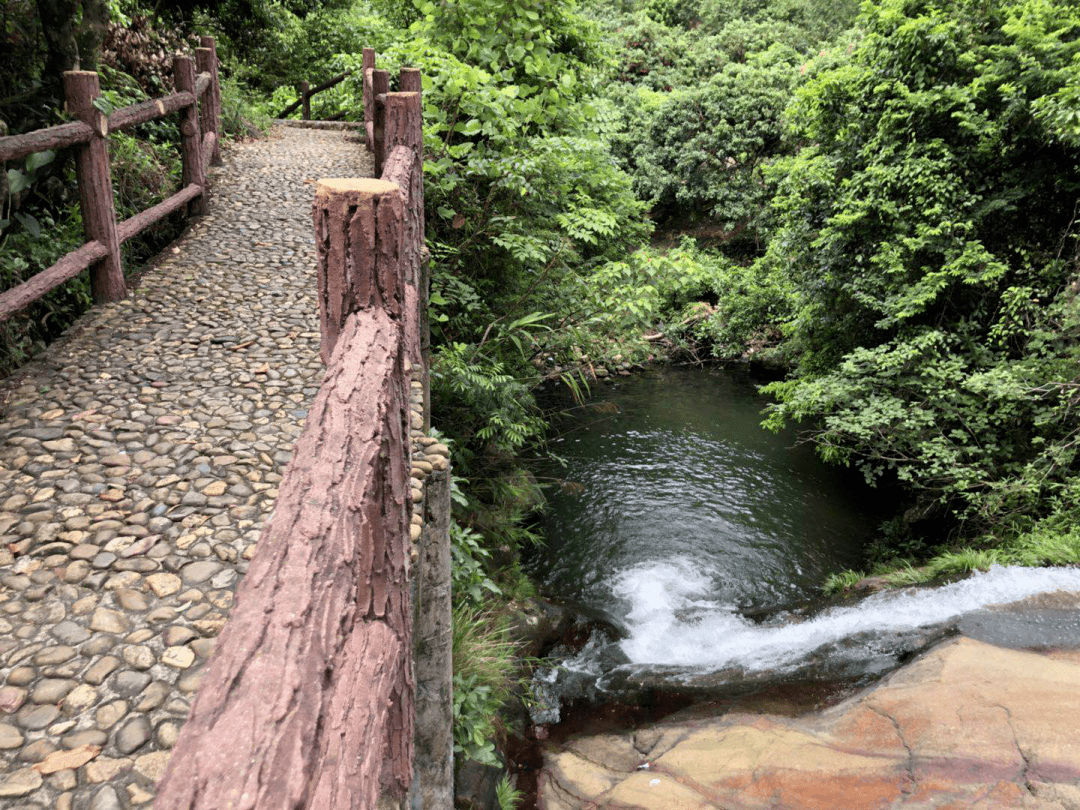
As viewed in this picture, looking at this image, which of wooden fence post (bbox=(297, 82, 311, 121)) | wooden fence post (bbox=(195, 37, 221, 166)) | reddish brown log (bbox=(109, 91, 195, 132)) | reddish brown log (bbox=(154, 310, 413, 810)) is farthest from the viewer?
wooden fence post (bbox=(297, 82, 311, 121))

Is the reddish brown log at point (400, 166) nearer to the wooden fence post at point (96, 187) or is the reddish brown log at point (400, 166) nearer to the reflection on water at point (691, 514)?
the wooden fence post at point (96, 187)

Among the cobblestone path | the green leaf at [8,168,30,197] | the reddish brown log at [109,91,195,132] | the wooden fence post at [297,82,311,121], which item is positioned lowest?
the cobblestone path

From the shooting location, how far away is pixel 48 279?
3.95 meters

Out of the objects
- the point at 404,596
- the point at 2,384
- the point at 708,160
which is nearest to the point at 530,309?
the point at 2,384

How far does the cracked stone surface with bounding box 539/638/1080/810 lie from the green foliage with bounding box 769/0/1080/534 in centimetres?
218

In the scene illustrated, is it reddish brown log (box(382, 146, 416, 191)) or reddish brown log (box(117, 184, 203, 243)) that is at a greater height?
reddish brown log (box(382, 146, 416, 191))

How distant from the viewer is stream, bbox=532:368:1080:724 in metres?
5.31

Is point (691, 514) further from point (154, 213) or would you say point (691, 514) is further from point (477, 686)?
point (154, 213)

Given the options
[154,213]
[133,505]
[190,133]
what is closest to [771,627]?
[133,505]

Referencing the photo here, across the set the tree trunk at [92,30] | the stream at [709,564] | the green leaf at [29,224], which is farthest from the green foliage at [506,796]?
the tree trunk at [92,30]

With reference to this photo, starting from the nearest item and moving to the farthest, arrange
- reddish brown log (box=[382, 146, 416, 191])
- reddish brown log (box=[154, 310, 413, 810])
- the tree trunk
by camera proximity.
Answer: reddish brown log (box=[154, 310, 413, 810]) → reddish brown log (box=[382, 146, 416, 191]) → the tree trunk

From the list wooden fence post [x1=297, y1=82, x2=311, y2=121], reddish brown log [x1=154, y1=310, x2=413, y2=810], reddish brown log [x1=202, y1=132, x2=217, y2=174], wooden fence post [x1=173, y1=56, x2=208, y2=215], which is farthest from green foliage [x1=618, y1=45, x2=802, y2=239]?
reddish brown log [x1=154, y1=310, x2=413, y2=810]

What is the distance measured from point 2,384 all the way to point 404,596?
3294 millimetres

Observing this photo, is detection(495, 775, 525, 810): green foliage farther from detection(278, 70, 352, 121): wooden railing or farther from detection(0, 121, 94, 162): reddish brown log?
detection(278, 70, 352, 121): wooden railing
